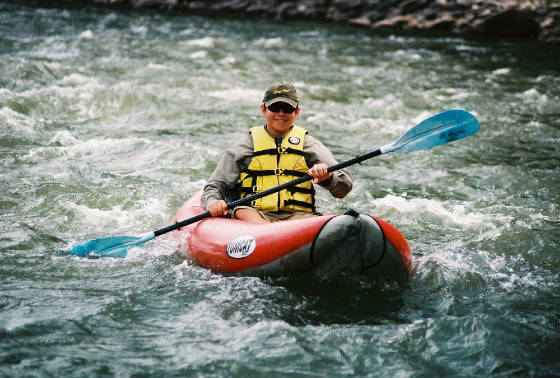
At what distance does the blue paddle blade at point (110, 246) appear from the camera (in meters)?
3.98

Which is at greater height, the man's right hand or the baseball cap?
the baseball cap

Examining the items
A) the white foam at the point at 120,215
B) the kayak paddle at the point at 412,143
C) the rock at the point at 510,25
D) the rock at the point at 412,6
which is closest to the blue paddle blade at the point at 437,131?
the kayak paddle at the point at 412,143

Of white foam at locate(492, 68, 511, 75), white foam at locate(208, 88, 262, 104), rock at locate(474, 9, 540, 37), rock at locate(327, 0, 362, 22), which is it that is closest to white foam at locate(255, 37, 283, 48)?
rock at locate(327, 0, 362, 22)

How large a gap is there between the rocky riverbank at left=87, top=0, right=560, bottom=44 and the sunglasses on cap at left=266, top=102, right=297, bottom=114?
1185 centimetres

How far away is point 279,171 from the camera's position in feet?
12.9

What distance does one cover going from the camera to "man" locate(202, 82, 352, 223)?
390 cm

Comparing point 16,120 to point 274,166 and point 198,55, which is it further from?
point 198,55

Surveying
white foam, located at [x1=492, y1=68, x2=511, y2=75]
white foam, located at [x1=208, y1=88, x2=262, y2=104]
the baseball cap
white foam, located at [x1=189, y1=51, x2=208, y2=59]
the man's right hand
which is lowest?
the man's right hand

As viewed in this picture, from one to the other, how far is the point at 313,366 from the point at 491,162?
13.9ft

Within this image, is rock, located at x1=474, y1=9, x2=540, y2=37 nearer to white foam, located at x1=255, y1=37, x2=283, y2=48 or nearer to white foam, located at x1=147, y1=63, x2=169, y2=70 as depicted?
white foam, located at x1=255, y1=37, x2=283, y2=48

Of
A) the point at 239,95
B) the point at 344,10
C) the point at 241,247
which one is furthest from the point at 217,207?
the point at 344,10

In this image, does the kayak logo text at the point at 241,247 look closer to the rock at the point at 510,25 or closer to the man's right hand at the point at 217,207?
the man's right hand at the point at 217,207

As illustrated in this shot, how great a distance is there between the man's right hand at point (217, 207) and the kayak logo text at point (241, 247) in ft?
0.81

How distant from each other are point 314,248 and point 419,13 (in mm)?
14347
